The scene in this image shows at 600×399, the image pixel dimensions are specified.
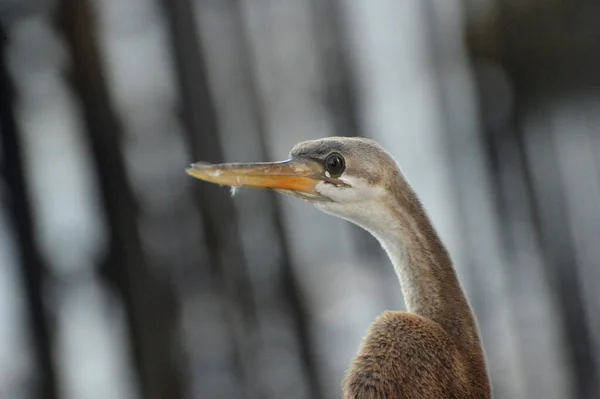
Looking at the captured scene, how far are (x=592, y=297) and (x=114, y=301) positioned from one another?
1799 mm

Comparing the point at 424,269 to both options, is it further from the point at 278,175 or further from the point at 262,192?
the point at 262,192

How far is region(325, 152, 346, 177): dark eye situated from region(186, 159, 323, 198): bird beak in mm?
13

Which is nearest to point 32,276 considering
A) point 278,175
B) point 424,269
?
point 278,175

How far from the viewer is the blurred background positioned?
236 cm

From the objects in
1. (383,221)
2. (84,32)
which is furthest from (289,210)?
(383,221)

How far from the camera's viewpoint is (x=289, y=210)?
264cm

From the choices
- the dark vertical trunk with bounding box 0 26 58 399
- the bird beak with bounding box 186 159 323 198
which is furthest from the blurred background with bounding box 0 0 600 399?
the bird beak with bounding box 186 159 323 198

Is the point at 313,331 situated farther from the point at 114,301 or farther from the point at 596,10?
the point at 596,10

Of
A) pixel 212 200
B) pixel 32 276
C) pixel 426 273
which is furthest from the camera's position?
pixel 212 200

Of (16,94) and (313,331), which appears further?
(313,331)

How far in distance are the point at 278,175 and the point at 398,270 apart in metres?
0.21

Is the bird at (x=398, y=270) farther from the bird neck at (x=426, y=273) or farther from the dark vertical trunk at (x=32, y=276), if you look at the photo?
the dark vertical trunk at (x=32, y=276)

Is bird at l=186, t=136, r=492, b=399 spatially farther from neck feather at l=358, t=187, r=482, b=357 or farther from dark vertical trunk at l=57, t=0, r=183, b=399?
dark vertical trunk at l=57, t=0, r=183, b=399

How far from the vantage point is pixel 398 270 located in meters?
1.11
